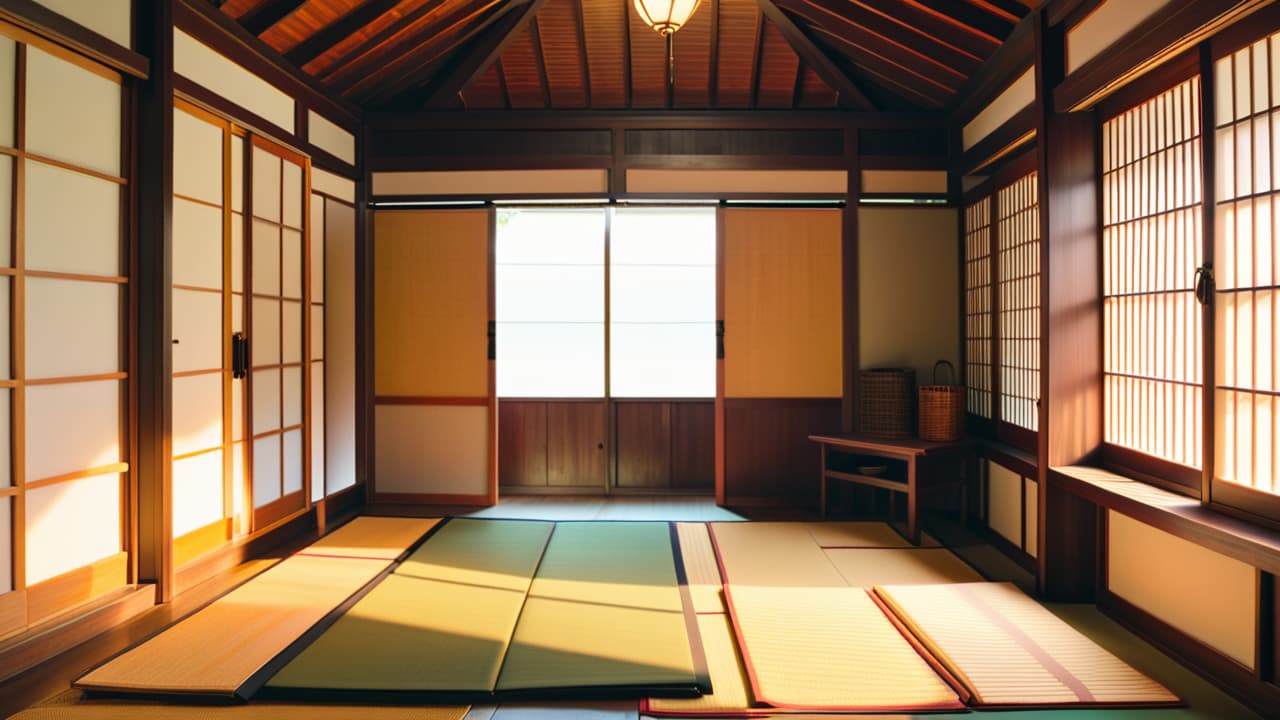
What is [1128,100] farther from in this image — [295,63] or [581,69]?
[295,63]

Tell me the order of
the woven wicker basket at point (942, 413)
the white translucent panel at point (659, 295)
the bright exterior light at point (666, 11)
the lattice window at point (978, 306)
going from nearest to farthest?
the bright exterior light at point (666, 11) < the woven wicker basket at point (942, 413) < the lattice window at point (978, 306) < the white translucent panel at point (659, 295)

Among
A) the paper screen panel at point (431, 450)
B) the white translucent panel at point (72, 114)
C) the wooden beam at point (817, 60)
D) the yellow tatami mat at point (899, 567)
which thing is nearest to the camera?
the white translucent panel at point (72, 114)

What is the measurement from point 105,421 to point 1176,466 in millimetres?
4116

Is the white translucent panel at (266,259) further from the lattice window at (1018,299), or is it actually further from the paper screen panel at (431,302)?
the lattice window at (1018,299)

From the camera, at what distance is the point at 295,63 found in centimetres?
410

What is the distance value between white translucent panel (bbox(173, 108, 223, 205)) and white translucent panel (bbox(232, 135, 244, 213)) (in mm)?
92

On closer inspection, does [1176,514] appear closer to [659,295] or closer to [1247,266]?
[1247,266]

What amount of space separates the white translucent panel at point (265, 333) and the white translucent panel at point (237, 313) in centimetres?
9

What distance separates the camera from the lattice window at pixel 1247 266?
2.23 meters

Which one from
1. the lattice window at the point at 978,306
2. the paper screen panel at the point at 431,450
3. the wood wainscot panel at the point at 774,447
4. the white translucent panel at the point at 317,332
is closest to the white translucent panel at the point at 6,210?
the white translucent panel at the point at 317,332

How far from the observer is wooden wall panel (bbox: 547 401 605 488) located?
555 cm

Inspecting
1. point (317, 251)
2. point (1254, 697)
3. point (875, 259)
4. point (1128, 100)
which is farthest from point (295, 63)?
point (1254, 697)

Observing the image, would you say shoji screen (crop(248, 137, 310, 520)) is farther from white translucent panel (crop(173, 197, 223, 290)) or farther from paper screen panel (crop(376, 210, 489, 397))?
paper screen panel (crop(376, 210, 489, 397))

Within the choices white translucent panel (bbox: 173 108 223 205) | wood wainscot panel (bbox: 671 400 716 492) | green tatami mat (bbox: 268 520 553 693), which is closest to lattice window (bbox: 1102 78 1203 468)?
green tatami mat (bbox: 268 520 553 693)
